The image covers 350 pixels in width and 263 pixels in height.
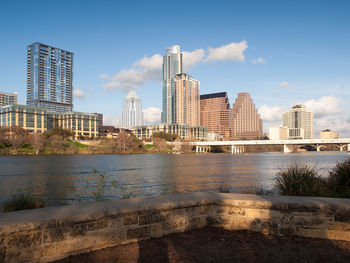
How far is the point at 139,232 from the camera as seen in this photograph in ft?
18.5

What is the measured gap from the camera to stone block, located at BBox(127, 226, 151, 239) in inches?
218

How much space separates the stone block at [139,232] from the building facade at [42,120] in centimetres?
17550

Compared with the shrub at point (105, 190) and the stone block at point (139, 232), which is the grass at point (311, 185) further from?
the stone block at point (139, 232)

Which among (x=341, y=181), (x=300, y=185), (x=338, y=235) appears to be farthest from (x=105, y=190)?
(x=338, y=235)

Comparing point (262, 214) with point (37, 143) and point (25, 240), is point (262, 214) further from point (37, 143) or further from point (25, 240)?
point (37, 143)

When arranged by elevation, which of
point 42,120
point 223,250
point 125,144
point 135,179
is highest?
point 42,120

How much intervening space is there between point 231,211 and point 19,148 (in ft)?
374

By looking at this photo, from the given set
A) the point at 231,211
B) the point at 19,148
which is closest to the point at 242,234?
the point at 231,211

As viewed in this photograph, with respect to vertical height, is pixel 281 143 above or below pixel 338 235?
above

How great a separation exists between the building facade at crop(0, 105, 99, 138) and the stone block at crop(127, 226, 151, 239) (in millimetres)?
175503

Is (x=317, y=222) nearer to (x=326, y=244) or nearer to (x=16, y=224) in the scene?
(x=326, y=244)

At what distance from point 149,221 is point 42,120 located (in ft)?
642

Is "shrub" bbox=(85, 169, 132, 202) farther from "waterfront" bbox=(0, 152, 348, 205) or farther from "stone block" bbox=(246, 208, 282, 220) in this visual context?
"stone block" bbox=(246, 208, 282, 220)

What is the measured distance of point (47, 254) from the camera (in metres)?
4.63
